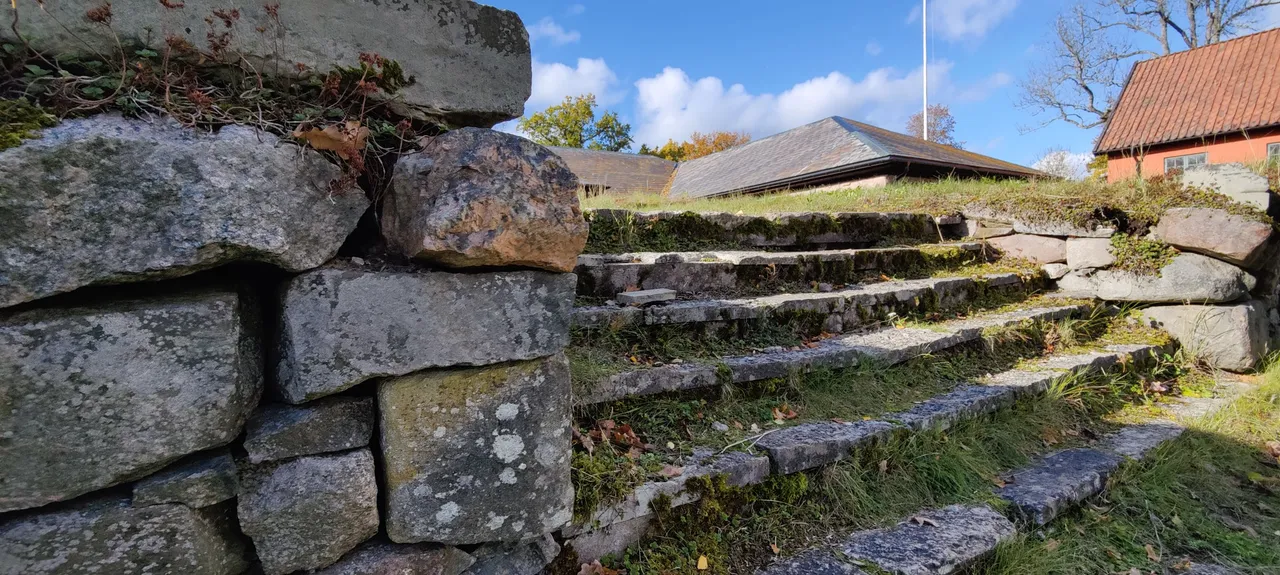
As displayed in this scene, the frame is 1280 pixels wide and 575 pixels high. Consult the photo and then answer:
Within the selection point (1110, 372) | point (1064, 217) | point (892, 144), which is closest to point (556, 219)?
point (1110, 372)

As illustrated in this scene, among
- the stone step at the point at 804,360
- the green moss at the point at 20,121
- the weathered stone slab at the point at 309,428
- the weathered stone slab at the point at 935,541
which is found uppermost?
the green moss at the point at 20,121

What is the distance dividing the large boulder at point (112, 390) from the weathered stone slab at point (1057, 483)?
2.71 metres

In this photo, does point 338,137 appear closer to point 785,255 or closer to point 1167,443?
point 785,255

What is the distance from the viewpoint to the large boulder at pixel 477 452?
4.64 ft

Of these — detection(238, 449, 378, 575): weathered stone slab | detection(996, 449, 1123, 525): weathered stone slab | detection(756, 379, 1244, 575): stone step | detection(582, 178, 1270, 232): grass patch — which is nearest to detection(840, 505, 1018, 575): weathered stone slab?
detection(756, 379, 1244, 575): stone step

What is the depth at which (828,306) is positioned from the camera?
131 inches

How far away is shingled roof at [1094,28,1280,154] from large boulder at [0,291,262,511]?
18.7 metres

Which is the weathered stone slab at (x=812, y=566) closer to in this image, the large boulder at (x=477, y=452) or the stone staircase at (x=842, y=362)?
the stone staircase at (x=842, y=362)

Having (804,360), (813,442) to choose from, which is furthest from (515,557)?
(804,360)

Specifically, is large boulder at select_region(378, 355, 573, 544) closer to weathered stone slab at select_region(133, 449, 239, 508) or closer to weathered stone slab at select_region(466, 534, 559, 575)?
weathered stone slab at select_region(466, 534, 559, 575)

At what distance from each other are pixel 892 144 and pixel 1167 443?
11.3 meters

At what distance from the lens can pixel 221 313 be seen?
125 centimetres

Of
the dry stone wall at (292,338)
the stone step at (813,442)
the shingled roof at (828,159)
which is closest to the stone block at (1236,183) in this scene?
the stone step at (813,442)

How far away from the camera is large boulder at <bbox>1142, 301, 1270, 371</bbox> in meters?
3.99
